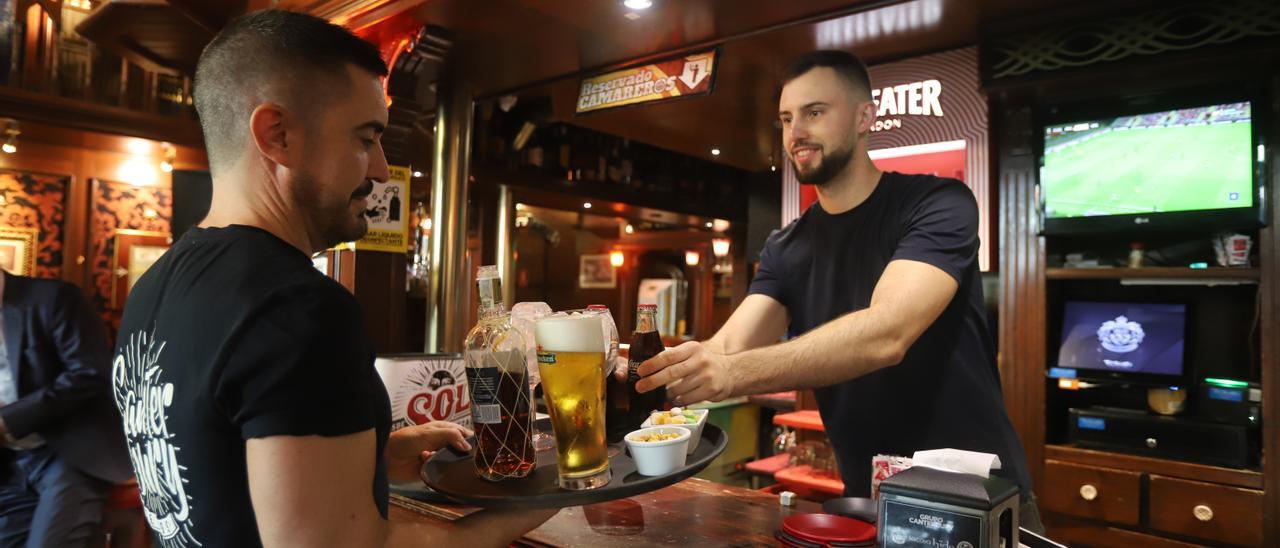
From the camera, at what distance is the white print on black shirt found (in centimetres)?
98

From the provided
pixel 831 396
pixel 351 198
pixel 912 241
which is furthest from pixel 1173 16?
pixel 351 198

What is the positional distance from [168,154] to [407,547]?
7.30 meters

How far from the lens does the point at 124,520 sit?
321cm

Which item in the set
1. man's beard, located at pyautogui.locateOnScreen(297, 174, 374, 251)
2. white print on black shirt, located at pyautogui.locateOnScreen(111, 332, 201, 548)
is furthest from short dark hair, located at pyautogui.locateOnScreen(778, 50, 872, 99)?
white print on black shirt, located at pyautogui.locateOnScreen(111, 332, 201, 548)

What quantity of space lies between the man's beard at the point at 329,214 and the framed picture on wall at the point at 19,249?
703cm

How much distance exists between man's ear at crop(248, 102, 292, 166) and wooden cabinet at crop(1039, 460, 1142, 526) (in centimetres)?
330

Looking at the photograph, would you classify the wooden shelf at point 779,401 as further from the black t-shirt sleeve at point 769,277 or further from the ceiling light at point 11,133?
the ceiling light at point 11,133

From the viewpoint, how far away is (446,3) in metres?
3.11

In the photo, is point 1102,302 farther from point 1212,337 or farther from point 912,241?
point 912,241

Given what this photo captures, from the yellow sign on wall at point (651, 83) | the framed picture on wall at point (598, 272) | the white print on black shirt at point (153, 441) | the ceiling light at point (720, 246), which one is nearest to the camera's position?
the white print on black shirt at point (153, 441)

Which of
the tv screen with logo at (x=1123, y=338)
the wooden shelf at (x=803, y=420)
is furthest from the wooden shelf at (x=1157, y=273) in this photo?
the wooden shelf at (x=803, y=420)

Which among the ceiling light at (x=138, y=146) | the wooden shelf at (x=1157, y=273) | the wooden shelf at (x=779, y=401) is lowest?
the wooden shelf at (x=779, y=401)

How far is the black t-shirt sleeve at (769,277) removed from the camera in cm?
219

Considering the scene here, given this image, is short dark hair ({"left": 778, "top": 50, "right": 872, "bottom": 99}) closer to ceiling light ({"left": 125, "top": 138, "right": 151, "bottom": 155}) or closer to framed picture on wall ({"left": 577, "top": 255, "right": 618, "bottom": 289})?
ceiling light ({"left": 125, "top": 138, "right": 151, "bottom": 155})
